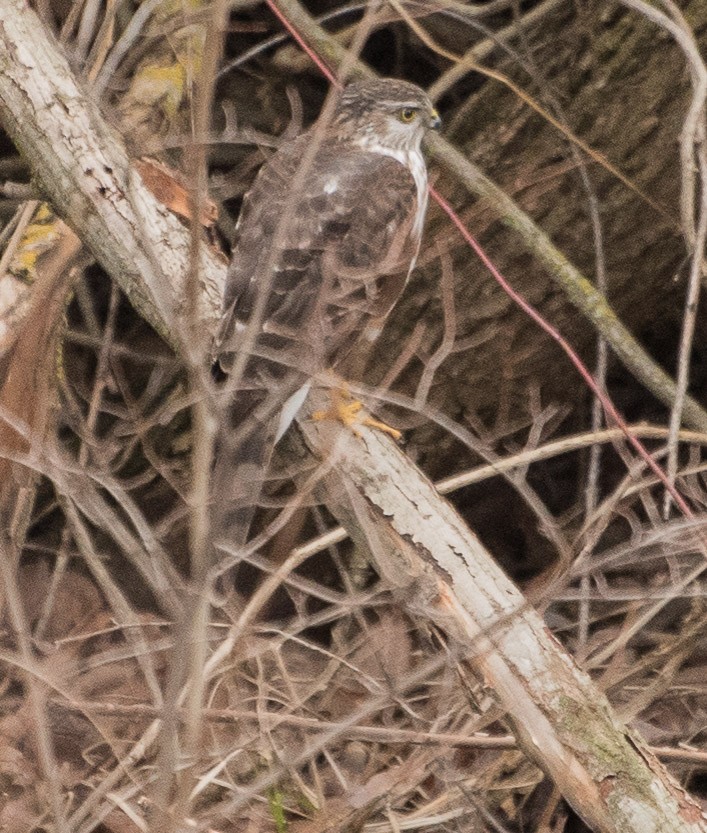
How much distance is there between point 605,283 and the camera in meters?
5.18

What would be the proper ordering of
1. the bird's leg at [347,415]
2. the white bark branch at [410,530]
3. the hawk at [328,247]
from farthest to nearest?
1. the bird's leg at [347,415]
2. the hawk at [328,247]
3. the white bark branch at [410,530]

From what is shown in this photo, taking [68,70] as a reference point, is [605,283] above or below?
below

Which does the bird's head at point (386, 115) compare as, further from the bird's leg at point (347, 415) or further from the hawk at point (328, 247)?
the bird's leg at point (347, 415)

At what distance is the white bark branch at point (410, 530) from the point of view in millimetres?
3133

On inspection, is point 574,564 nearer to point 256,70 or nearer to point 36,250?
point 36,250

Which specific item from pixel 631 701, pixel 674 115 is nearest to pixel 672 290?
pixel 674 115

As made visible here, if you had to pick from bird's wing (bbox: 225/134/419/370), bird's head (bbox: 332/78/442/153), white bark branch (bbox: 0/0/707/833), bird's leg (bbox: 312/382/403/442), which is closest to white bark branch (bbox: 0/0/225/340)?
white bark branch (bbox: 0/0/707/833)

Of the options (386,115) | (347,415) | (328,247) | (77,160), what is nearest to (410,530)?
(347,415)

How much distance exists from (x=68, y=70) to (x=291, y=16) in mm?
1212

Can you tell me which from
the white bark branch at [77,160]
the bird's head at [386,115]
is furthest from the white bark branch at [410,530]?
the bird's head at [386,115]

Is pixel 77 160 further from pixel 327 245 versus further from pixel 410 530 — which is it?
pixel 410 530

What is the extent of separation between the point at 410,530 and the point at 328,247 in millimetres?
→ 1018

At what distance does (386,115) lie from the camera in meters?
4.65

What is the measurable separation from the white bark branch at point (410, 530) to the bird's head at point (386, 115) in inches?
31.8
